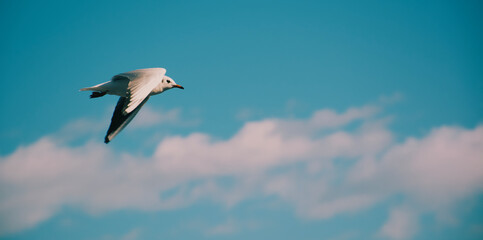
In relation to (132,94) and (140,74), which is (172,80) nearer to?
(140,74)

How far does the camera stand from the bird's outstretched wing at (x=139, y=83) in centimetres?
740

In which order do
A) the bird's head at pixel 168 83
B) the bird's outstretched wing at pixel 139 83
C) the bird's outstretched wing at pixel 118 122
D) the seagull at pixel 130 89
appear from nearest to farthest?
the bird's outstretched wing at pixel 139 83 → the seagull at pixel 130 89 → the bird's outstretched wing at pixel 118 122 → the bird's head at pixel 168 83

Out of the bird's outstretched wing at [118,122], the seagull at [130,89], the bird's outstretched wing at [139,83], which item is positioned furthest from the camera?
the bird's outstretched wing at [118,122]

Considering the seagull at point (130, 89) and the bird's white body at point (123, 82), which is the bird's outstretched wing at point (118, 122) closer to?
the seagull at point (130, 89)

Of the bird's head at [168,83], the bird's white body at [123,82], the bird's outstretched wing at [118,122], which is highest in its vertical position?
the bird's head at [168,83]

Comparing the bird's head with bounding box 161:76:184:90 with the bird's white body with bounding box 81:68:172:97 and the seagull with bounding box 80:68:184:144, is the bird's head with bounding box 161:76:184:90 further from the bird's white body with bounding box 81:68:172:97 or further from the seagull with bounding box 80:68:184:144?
the bird's white body with bounding box 81:68:172:97

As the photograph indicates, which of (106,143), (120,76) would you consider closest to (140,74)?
(120,76)

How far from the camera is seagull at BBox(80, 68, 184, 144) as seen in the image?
310 inches

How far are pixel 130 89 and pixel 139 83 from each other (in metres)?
0.32

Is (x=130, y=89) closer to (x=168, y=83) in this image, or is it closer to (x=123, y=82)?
(x=123, y=82)

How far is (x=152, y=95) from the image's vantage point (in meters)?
10.3

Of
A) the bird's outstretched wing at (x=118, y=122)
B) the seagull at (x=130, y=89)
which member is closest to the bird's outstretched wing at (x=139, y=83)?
the seagull at (x=130, y=89)

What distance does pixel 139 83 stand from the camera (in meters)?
8.25

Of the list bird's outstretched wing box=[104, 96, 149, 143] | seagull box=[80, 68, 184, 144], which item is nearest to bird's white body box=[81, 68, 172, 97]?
Answer: seagull box=[80, 68, 184, 144]
